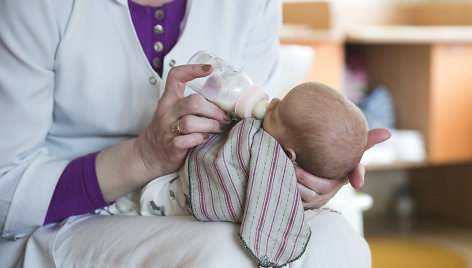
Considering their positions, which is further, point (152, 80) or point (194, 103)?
point (152, 80)

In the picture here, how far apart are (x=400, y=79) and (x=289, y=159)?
2.13 m

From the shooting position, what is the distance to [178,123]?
91 cm

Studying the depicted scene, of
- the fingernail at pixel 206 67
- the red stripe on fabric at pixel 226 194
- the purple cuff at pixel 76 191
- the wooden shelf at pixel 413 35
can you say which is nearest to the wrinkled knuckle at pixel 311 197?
the red stripe on fabric at pixel 226 194

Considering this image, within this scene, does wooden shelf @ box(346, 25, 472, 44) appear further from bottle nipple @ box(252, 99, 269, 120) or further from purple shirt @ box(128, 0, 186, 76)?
bottle nipple @ box(252, 99, 269, 120)

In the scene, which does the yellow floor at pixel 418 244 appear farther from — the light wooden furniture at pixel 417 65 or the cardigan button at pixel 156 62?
the cardigan button at pixel 156 62

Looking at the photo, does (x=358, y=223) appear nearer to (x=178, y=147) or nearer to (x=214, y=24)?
(x=214, y=24)

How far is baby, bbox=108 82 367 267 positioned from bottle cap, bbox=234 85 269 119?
0.03 meters

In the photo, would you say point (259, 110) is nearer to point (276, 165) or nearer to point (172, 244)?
point (276, 165)

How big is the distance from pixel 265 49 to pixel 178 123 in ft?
1.22

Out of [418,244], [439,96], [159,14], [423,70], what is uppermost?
[159,14]

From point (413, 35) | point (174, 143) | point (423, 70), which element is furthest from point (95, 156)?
point (423, 70)

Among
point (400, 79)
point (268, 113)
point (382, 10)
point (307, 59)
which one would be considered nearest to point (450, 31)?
point (400, 79)

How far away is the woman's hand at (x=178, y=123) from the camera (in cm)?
90

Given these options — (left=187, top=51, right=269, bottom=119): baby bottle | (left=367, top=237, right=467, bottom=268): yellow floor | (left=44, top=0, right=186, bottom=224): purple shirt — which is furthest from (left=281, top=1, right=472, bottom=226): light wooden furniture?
Answer: (left=187, top=51, right=269, bottom=119): baby bottle
